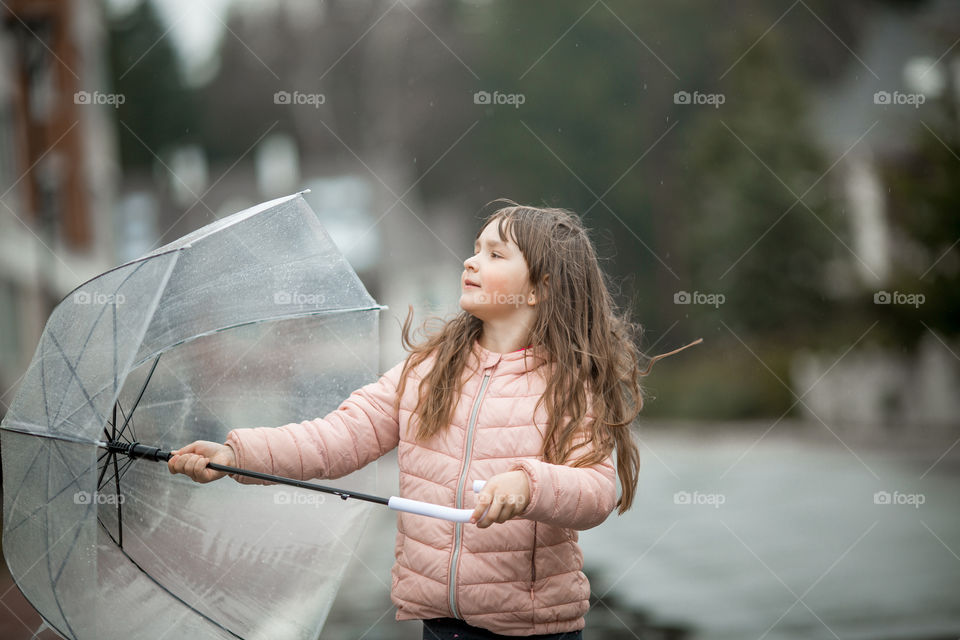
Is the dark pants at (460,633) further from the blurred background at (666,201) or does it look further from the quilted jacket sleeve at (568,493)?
the blurred background at (666,201)

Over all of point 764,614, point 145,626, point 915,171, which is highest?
point 915,171

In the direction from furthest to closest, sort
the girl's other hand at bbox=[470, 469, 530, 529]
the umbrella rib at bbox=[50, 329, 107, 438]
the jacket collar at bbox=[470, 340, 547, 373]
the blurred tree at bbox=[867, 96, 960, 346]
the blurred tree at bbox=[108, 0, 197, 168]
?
the blurred tree at bbox=[108, 0, 197, 168] → the blurred tree at bbox=[867, 96, 960, 346] → the jacket collar at bbox=[470, 340, 547, 373] → the umbrella rib at bbox=[50, 329, 107, 438] → the girl's other hand at bbox=[470, 469, 530, 529]

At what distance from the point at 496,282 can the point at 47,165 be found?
16935 mm

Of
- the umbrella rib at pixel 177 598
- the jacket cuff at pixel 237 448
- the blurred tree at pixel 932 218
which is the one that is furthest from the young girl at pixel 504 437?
the blurred tree at pixel 932 218

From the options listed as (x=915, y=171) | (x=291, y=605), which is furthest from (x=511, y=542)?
(x=915, y=171)

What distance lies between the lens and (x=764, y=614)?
17.6ft

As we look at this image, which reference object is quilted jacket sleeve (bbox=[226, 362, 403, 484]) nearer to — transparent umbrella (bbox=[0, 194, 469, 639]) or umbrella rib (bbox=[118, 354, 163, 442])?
transparent umbrella (bbox=[0, 194, 469, 639])

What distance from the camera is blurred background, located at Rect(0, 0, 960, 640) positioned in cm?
691

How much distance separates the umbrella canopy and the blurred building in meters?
7.42

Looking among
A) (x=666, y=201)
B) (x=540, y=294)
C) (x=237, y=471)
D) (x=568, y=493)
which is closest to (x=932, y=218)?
(x=540, y=294)

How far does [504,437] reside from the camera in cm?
229

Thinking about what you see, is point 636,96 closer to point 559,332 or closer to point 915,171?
point 915,171

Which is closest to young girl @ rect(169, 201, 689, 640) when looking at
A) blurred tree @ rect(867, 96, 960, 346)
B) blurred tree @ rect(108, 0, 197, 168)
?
blurred tree @ rect(867, 96, 960, 346)

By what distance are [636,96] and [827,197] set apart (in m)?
14.4
